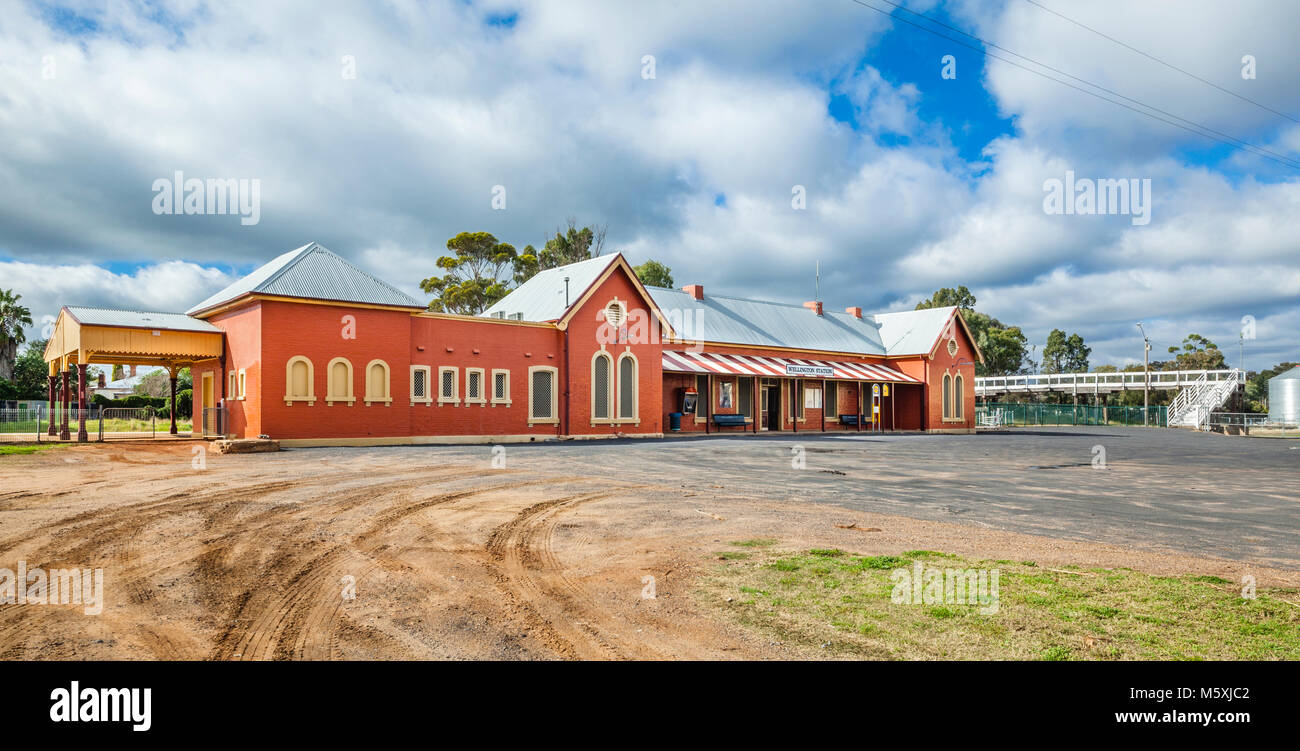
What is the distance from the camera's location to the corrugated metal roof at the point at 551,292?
105 feet

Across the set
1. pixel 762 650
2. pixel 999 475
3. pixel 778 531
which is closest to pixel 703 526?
pixel 778 531

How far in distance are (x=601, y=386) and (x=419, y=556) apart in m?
24.7

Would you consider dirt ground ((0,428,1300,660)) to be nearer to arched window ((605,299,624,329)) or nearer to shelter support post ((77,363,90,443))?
shelter support post ((77,363,90,443))

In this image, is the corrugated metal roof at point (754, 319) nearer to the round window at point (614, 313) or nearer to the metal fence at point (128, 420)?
the round window at point (614, 313)

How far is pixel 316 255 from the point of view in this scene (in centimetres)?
2691

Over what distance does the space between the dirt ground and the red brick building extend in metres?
10.4

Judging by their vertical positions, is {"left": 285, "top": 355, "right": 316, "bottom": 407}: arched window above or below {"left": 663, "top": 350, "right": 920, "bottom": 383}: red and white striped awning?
below

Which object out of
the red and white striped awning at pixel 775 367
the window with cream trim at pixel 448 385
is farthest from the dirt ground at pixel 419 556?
the red and white striped awning at pixel 775 367

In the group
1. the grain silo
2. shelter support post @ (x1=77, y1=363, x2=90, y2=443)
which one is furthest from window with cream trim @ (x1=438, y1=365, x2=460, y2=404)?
the grain silo

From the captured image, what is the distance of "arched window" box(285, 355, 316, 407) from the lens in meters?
24.1
